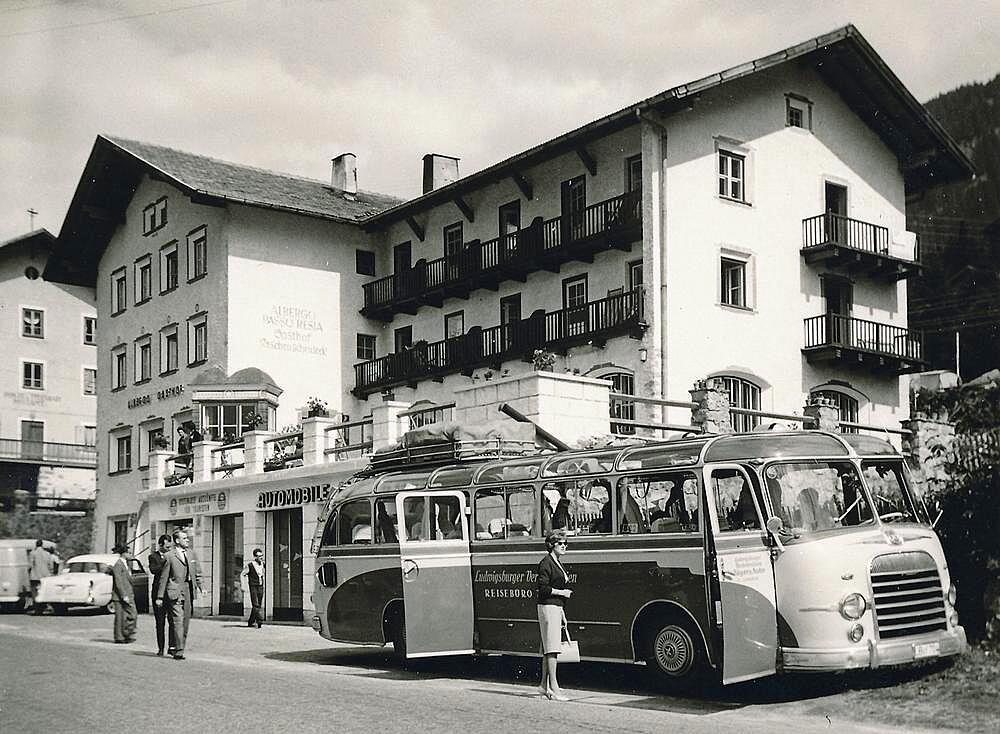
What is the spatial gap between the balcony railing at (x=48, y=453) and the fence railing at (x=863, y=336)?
33.5m

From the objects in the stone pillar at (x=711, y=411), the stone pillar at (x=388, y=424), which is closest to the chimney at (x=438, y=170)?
the stone pillar at (x=711, y=411)

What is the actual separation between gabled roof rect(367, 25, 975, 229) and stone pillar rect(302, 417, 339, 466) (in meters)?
10.4

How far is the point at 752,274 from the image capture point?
3198 cm

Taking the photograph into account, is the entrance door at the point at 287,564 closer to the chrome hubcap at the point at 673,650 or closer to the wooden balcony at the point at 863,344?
the wooden balcony at the point at 863,344

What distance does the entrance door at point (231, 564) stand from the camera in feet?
100

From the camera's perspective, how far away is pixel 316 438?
26781 mm

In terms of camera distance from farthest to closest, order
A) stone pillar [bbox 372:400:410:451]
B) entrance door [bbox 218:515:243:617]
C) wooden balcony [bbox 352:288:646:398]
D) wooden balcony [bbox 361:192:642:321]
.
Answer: wooden balcony [bbox 361:192:642:321] → wooden balcony [bbox 352:288:646:398] → entrance door [bbox 218:515:243:617] → stone pillar [bbox 372:400:410:451]

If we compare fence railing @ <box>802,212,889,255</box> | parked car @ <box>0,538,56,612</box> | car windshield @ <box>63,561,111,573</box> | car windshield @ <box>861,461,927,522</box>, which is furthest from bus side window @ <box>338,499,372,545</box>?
fence railing @ <box>802,212,889,255</box>

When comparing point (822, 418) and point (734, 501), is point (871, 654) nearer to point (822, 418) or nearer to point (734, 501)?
point (734, 501)

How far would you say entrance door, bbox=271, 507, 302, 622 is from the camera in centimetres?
2808

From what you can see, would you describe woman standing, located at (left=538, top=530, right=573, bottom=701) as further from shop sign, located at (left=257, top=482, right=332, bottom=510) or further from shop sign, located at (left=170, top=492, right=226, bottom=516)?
shop sign, located at (left=170, top=492, right=226, bottom=516)

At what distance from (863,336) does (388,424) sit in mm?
15540

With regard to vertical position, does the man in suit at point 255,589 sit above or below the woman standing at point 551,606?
below

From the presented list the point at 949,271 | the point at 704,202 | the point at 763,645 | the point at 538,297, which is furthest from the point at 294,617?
the point at 949,271
